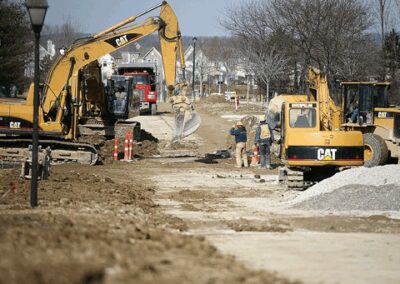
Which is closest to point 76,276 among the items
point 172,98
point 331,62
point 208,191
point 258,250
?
point 258,250

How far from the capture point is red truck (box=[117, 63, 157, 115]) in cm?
5518

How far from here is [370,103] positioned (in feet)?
84.9

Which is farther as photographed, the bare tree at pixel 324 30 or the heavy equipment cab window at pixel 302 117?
the bare tree at pixel 324 30

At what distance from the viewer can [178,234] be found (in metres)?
11.9

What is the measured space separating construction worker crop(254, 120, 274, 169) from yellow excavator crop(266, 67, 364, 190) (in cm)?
356

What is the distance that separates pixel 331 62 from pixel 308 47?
1.66 m

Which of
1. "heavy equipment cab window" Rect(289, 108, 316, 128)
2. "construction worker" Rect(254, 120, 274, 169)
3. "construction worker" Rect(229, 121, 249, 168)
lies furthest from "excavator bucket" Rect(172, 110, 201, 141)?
"heavy equipment cab window" Rect(289, 108, 316, 128)

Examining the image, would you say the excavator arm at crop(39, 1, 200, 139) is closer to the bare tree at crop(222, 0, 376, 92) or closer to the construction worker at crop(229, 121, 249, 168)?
the construction worker at crop(229, 121, 249, 168)

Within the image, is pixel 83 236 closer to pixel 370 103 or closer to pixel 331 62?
pixel 370 103

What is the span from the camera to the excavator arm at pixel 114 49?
83.7 ft

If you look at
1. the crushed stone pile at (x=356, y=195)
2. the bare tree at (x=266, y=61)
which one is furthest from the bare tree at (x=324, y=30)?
the crushed stone pile at (x=356, y=195)

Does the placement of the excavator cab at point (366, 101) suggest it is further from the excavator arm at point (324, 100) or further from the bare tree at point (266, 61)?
the bare tree at point (266, 61)

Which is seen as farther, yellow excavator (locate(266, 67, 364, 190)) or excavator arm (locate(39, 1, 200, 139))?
excavator arm (locate(39, 1, 200, 139))

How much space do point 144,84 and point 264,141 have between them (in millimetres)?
30821
